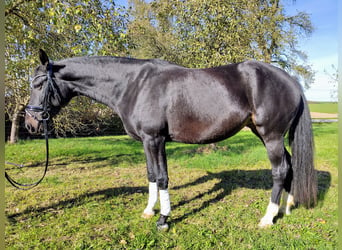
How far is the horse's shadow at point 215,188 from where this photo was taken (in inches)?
150

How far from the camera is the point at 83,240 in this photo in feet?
9.30

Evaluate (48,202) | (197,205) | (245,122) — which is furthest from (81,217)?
(245,122)

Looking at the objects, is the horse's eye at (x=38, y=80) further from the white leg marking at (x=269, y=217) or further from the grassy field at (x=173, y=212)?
the white leg marking at (x=269, y=217)

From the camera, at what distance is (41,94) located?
3.08 m

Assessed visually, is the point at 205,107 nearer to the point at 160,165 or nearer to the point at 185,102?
the point at 185,102

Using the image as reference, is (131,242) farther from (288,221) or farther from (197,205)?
(288,221)

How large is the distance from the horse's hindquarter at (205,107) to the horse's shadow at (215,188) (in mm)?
1345

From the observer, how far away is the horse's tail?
3.29 meters

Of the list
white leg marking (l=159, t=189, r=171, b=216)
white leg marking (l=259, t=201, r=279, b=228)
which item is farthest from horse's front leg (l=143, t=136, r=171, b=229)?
white leg marking (l=259, t=201, r=279, b=228)

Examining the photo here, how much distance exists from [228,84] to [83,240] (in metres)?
2.68

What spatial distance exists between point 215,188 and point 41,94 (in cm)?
351

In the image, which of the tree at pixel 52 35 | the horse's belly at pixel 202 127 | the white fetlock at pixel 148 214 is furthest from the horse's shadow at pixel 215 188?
the tree at pixel 52 35

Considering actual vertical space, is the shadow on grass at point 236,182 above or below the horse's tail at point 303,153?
below

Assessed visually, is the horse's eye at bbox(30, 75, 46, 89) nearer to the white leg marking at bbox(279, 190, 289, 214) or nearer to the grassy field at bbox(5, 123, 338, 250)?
the grassy field at bbox(5, 123, 338, 250)
